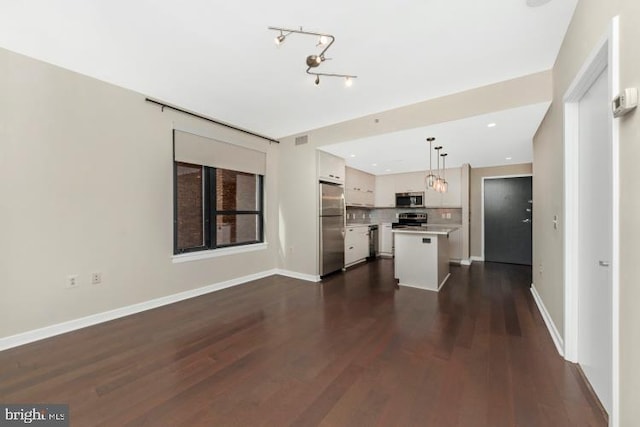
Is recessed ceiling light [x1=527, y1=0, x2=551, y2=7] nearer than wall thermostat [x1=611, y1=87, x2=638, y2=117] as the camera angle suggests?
No

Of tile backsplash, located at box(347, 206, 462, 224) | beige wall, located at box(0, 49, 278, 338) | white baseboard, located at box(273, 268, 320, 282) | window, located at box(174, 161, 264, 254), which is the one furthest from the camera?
tile backsplash, located at box(347, 206, 462, 224)

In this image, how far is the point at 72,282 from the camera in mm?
2691

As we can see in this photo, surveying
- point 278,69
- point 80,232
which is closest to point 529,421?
point 278,69

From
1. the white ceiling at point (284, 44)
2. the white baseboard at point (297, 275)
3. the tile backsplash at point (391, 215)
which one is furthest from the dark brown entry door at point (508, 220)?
the white baseboard at point (297, 275)

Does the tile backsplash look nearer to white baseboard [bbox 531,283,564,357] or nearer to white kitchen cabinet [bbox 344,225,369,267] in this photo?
white kitchen cabinet [bbox 344,225,369,267]

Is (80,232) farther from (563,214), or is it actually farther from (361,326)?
(563,214)

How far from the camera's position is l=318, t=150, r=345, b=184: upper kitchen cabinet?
4.68m

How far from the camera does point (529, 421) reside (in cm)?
148

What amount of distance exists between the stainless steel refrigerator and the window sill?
1163 millimetres

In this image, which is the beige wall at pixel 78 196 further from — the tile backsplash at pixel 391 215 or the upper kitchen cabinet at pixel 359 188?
the tile backsplash at pixel 391 215

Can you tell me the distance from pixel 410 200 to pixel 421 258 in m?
2.93

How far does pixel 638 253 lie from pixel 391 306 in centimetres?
254

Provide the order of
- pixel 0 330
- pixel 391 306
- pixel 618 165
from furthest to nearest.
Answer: pixel 391 306 < pixel 0 330 < pixel 618 165

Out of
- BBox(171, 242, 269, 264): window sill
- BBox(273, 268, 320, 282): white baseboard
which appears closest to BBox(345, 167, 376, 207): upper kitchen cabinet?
BBox(273, 268, 320, 282): white baseboard
